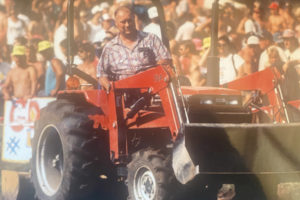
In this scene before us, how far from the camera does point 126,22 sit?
236 inches

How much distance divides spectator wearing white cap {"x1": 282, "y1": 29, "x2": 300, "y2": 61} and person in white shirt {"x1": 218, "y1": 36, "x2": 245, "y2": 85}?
633 mm

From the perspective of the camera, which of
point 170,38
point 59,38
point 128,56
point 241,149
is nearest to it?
point 241,149

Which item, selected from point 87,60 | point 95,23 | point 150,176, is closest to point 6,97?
point 95,23

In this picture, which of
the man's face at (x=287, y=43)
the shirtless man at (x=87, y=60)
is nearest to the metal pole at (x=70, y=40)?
the shirtless man at (x=87, y=60)

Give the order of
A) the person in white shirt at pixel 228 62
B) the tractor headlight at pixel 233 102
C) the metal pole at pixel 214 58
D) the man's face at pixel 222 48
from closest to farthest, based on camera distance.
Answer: the tractor headlight at pixel 233 102
the metal pole at pixel 214 58
the person in white shirt at pixel 228 62
the man's face at pixel 222 48

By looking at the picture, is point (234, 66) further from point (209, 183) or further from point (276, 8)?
point (209, 183)

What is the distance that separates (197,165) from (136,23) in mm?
1955

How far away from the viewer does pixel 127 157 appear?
552cm

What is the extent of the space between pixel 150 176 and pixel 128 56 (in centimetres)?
139

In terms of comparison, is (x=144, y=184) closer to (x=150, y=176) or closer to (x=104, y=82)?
(x=150, y=176)

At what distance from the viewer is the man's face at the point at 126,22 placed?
19.6 feet

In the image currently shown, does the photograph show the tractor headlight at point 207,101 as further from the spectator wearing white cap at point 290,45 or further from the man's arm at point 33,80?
the man's arm at point 33,80

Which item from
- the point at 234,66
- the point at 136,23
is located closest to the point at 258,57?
the point at 234,66

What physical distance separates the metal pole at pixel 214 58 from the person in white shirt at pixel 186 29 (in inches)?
35.8
